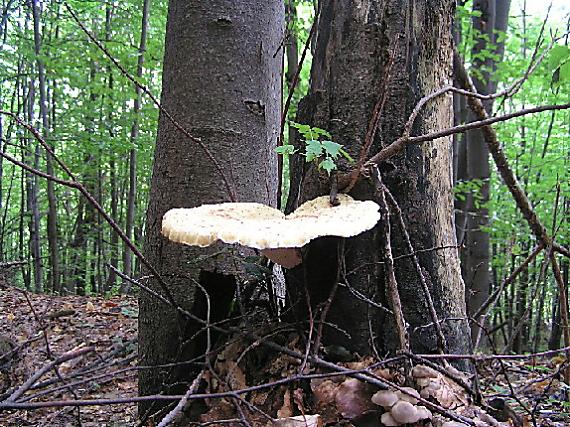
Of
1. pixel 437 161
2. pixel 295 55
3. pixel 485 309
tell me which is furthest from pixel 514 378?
pixel 295 55

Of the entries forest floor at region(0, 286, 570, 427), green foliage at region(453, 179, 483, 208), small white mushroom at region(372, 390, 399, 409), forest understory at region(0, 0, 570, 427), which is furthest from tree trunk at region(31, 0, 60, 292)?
small white mushroom at region(372, 390, 399, 409)

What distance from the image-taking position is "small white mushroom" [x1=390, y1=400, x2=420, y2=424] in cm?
143

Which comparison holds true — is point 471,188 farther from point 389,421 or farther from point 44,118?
point 44,118

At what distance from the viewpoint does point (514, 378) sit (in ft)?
19.6

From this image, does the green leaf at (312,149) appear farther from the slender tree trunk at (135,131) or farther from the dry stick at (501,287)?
the slender tree trunk at (135,131)

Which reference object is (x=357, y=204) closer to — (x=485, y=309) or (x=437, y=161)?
(x=437, y=161)

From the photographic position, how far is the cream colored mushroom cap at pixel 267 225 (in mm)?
1422

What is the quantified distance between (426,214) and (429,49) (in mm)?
720

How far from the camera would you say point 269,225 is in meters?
1.52

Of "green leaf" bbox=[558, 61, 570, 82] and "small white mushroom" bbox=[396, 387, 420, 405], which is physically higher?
"green leaf" bbox=[558, 61, 570, 82]

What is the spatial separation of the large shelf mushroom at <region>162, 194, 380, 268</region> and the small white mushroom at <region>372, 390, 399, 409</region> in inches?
19.5

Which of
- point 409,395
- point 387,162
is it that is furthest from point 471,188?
point 409,395

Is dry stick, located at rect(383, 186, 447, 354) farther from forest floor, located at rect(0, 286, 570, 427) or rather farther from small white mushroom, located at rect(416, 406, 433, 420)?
small white mushroom, located at rect(416, 406, 433, 420)

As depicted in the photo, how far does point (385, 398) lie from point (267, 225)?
0.63 meters
